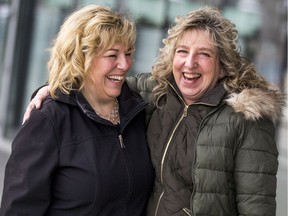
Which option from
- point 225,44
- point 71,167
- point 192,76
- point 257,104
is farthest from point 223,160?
point 71,167

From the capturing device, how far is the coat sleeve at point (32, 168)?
2.41 m

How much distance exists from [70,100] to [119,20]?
0.46 m

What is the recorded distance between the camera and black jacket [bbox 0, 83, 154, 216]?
7.94 ft

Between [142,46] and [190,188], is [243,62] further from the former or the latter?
[142,46]

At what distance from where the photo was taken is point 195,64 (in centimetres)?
271

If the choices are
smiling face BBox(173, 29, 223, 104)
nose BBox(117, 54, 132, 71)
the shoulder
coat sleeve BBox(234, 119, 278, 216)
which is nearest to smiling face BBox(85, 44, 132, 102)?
nose BBox(117, 54, 132, 71)

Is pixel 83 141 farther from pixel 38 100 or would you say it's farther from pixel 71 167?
pixel 38 100

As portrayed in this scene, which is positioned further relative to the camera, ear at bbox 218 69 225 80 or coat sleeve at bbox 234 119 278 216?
ear at bbox 218 69 225 80

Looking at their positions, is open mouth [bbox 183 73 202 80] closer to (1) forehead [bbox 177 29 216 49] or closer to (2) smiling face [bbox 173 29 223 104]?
(2) smiling face [bbox 173 29 223 104]

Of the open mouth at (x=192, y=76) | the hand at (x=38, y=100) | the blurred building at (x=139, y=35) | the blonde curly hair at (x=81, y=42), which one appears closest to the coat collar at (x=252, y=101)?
the open mouth at (x=192, y=76)

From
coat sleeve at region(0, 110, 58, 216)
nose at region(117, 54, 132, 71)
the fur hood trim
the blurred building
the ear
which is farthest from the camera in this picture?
the blurred building

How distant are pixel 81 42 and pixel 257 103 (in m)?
0.88

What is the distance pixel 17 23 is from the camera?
8.29 meters

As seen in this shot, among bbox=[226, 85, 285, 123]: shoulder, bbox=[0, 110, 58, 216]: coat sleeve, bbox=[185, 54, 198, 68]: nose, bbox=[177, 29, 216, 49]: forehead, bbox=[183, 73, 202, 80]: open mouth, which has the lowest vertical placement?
bbox=[0, 110, 58, 216]: coat sleeve
